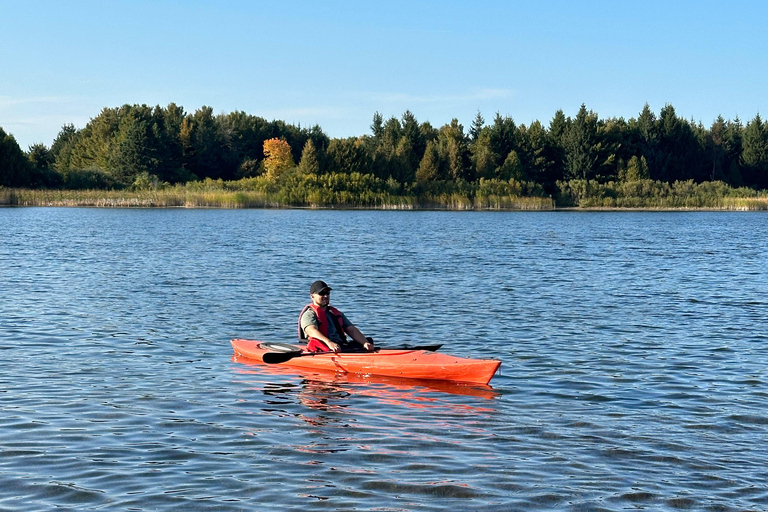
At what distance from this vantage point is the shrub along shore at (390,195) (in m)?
75.5

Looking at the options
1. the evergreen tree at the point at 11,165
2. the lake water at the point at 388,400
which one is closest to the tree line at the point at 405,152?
the evergreen tree at the point at 11,165

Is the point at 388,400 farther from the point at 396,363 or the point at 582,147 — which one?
the point at 582,147

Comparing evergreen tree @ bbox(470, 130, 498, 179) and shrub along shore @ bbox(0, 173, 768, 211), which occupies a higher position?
evergreen tree @ bbox(470, 130, 498, 179)

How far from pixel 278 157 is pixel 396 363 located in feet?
291

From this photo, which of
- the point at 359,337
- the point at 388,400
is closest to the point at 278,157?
the point at 359,337

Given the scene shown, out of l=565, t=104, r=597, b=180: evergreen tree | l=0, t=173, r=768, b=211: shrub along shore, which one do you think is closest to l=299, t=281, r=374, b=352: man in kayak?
l=0, t=173, r=768, b=211: shrub along shore

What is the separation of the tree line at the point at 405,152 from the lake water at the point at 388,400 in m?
62.9

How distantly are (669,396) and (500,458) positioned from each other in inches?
143

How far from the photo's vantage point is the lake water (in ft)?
24.7

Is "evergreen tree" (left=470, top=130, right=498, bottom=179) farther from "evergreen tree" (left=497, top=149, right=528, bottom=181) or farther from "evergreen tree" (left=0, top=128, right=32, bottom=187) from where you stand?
"evergreen tree" (left=0, top=128, right=32, bottom=187)

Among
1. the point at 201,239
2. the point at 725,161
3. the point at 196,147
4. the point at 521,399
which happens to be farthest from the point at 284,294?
the point at 725,161

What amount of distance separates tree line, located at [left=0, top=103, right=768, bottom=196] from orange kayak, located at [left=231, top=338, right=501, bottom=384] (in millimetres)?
70700

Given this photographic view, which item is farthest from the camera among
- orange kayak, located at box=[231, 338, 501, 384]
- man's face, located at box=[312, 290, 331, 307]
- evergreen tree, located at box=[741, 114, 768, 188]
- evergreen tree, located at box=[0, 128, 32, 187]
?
evergreen tree, located at box=[741, 114, 768, 188]

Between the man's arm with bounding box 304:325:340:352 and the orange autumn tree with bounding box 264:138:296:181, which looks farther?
the orange autumn tree with bounding box 264:138:296:181
